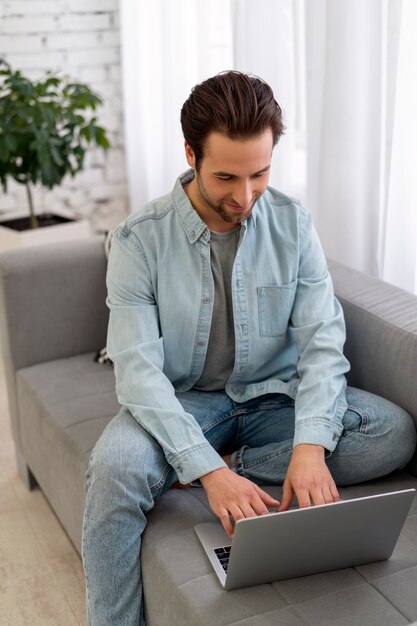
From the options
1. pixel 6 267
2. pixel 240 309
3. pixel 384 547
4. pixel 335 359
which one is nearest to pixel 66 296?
pixel 6 267

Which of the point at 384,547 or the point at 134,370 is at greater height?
the point at 134,370

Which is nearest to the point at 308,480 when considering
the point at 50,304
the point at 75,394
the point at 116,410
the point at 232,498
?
the point at 232,498

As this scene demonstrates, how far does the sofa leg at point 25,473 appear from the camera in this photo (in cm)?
228

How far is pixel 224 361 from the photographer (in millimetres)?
1713

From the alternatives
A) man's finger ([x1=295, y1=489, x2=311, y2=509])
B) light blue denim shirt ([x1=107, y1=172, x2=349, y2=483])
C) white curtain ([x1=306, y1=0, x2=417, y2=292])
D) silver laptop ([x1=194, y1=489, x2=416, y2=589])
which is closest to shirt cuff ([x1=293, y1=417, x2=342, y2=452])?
light blue denim shirt ([x1=107, y1=172, x2=349, y2=483])

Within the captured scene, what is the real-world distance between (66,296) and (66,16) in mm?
1819

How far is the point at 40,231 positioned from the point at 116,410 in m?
1.41

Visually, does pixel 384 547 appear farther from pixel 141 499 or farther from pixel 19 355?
pixel 19 355

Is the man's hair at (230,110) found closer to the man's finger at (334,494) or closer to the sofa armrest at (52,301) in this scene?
the man's finger at (334,494)

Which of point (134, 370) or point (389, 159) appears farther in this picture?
point (389, 159)

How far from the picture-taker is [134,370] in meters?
1.58

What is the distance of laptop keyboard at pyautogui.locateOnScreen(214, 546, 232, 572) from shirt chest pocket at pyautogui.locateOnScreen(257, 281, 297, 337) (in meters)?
0.44

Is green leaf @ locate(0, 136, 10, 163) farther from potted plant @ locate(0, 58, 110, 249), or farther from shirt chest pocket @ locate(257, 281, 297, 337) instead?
shirt chest pocket @ locate(257, 281, 297, 337)

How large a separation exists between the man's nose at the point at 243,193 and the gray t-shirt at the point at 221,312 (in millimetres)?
157
